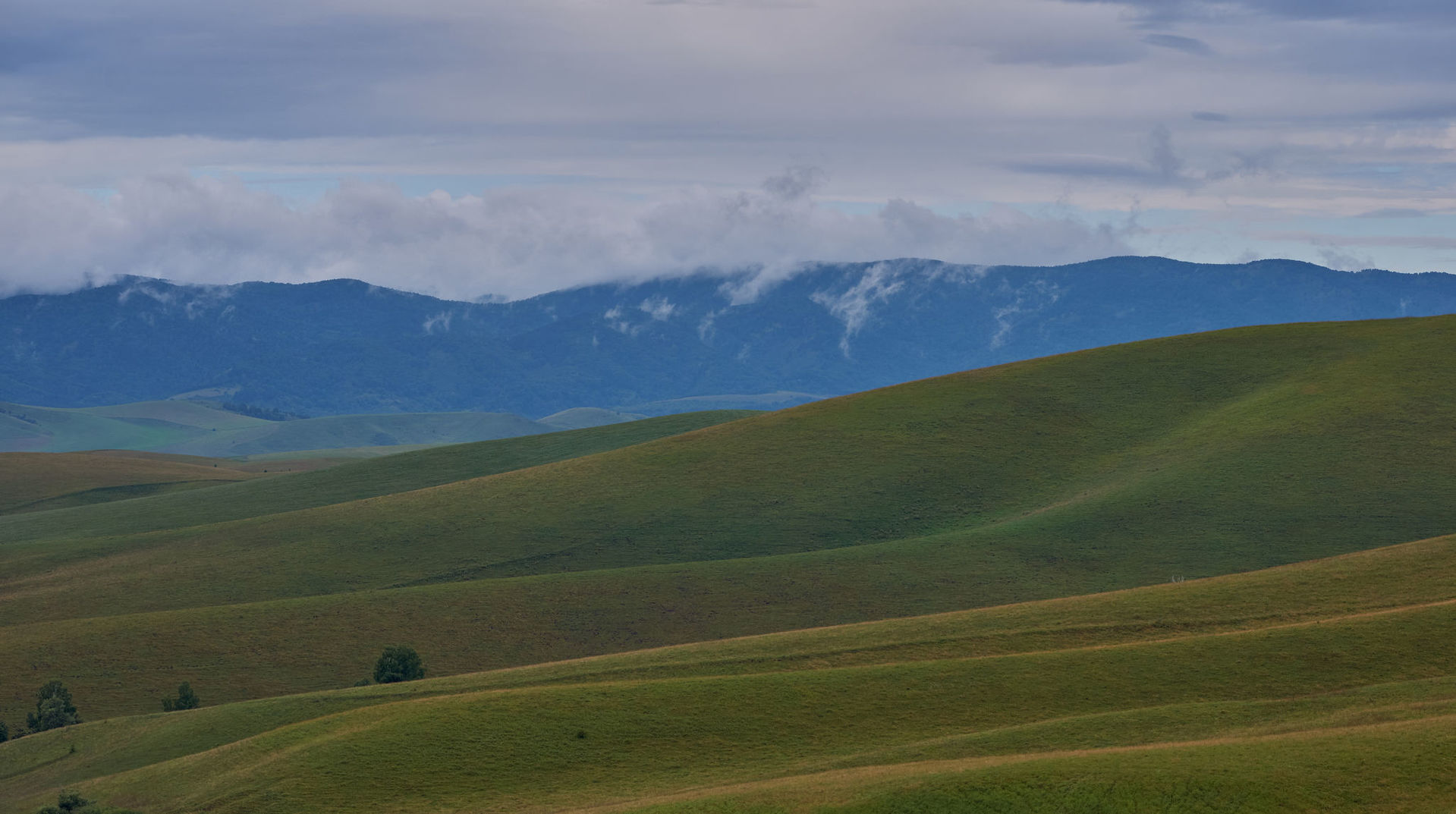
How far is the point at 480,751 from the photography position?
181 ft

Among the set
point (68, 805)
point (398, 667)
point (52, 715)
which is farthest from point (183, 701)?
point (68, 805)

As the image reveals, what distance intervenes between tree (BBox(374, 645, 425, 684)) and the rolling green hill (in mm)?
8561

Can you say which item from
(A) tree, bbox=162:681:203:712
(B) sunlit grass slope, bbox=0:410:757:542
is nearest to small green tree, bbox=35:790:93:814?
(A) tree, bbox=162:681:203:712

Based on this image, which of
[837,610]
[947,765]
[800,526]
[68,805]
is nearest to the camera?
[947,765]

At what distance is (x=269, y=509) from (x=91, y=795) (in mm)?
114925

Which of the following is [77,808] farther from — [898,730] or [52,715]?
[898,730]

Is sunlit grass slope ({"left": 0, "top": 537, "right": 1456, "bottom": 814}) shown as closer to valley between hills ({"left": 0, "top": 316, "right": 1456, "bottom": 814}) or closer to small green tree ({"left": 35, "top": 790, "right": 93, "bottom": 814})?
valley between hills ({"left": 0, "top": 316, "right": 1456, "bottom": 814})

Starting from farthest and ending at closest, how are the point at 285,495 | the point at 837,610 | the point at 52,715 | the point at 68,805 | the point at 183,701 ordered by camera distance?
the point at 285,495 → the point at 837,610 → the point at 183,701 → the point at 52,715 → the point at 68,805

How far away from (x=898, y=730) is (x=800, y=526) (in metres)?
71.5

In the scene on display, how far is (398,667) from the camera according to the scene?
82.5m

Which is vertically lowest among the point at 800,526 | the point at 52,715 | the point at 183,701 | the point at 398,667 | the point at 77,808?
the point at 183,701

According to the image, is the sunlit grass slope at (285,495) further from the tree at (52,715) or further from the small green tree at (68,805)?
the small green tree at (68,805)

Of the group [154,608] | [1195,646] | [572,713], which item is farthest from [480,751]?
[154,608]

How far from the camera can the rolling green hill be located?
326 feet
